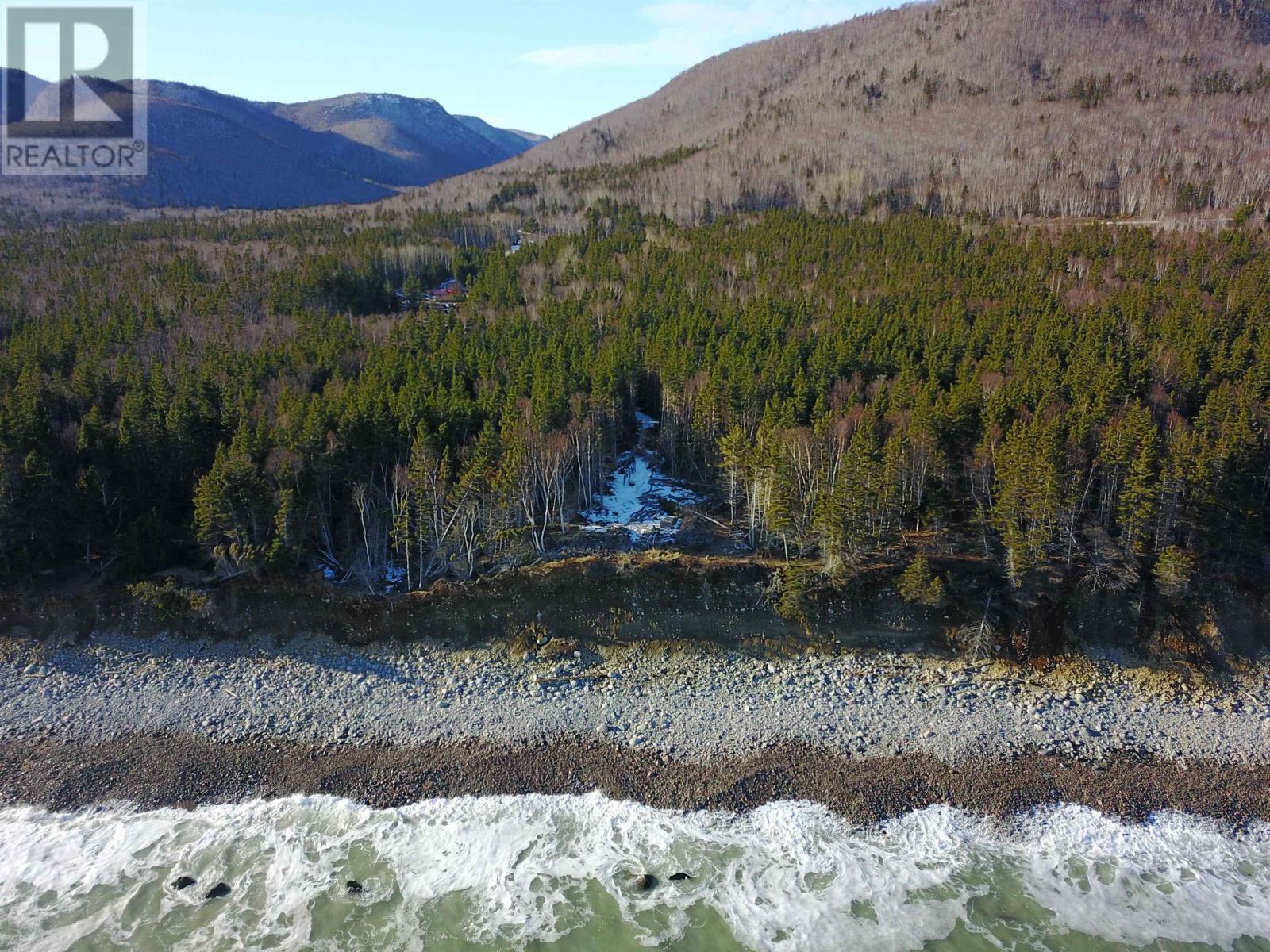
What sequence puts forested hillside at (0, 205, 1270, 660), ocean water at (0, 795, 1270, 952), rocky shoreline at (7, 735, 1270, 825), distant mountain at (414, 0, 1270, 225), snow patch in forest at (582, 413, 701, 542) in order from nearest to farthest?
ocean water at (0, 795, 1270, 952)
rocky shoreline at (7, 735, 1270, 825)
forested hillside at (0, 205, 1270, 660)
snow patch in forest at (582, 413, 701, 542)
distant mountain at (414, 0, 1270, 225)

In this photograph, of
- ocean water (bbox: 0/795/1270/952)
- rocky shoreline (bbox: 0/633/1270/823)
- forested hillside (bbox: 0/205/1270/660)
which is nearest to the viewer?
ocean water (bbox: 0/795/1270/952)

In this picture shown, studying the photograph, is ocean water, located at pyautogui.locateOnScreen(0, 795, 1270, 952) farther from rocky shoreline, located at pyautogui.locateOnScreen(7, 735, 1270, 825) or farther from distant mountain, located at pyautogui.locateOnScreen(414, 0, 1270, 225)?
distant mountain, located at pyautogui.locateOnScreen(414, 0, 1270, 225)

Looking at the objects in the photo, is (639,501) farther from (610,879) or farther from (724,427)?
(610,879)

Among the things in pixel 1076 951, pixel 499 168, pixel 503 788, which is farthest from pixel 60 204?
pixel 1076 951

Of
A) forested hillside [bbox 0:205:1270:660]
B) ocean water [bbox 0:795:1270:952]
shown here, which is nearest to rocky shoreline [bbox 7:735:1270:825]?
ocean water [bbox 0:795:1270:952]

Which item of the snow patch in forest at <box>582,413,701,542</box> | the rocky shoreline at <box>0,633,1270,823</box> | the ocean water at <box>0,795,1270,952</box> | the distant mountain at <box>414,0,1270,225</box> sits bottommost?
the ocean water at <box>0,795,1270,952</box>

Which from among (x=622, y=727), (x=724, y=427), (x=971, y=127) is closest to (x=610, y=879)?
(x=622, y=727)

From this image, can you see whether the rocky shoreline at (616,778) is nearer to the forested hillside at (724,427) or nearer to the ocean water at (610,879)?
the ocean water at (610,879)
